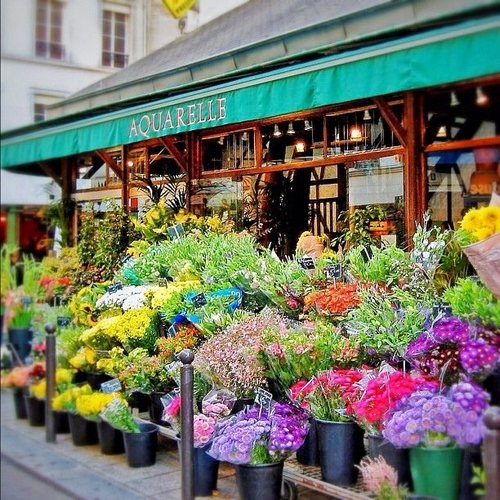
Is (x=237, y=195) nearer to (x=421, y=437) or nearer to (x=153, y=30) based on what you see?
(x=421, y=437)

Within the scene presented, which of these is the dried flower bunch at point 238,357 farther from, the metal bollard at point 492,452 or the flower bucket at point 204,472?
the metal bollard at point 492,452

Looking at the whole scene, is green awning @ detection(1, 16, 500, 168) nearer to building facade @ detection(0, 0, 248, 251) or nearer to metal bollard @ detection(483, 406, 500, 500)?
metal bollard @ detection(483, 406, 500, 500)

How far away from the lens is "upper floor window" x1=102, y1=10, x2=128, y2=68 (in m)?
12.2

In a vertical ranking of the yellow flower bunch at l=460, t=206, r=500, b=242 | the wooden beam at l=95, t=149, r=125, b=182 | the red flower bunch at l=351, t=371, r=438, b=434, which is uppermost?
the wooden beam at l=95, t=149, r=125, b=182

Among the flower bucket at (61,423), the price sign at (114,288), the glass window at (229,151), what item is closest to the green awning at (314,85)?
the glass window at (229,151)

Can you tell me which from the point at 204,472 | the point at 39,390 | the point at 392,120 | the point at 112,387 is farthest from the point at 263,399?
the point at 39,390

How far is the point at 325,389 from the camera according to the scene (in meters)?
5.12

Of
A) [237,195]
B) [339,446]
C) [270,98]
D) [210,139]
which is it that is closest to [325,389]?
[339,446]

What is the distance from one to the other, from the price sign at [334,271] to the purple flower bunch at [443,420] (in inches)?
69.2

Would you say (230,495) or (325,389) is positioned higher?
(325,389)

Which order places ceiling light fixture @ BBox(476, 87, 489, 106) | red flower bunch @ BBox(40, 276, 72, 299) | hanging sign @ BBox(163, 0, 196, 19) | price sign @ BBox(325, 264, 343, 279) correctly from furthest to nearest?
hanging sign @ BBox(163, 0, 196, 19)
red flower bunch @ BBox(40, 276, 72, 299)
price sign @ BBox(325, 264, 343, 279)
ceiling light fixture @ BBox(476, 87, 489, 106)

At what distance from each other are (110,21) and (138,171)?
14.6 ft

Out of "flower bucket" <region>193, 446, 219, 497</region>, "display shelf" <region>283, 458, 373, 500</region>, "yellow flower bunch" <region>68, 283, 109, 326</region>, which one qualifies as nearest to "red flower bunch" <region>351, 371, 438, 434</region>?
"display shelf" <region>283, 458, 373, 500</region>

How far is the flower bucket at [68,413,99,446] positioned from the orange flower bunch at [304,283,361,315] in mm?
2951
